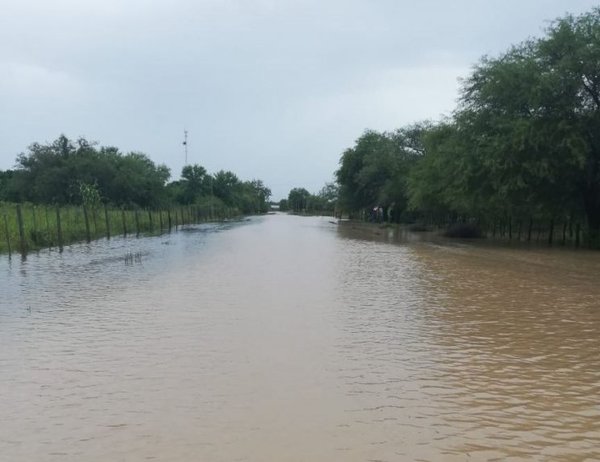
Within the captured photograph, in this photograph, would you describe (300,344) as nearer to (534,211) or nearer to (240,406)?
(240,406)

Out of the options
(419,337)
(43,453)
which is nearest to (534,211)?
(419,337)

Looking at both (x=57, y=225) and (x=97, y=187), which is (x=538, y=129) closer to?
(x=57, y=225)

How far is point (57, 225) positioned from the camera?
27.5 metres

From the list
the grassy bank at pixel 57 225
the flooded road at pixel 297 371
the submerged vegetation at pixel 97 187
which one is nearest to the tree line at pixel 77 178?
the submerged vegetation at pixel 97 187

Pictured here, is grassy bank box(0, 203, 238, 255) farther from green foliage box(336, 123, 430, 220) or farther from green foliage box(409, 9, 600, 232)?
green foliage box(336, 123, 430, 220)

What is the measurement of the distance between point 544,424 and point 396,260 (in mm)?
18015

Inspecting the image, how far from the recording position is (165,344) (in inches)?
352

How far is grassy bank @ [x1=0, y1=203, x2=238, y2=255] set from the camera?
24.1 metres

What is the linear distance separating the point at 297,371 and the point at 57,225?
23.2 m

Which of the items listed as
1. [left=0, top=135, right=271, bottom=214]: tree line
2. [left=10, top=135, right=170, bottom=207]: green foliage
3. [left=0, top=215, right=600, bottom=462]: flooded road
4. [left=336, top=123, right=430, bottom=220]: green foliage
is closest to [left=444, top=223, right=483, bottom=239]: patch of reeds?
[left=336, top=123, right=430, bottom=220]: green foliage

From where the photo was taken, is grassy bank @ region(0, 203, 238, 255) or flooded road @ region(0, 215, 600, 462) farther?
grassy bank @ region(0, 203, 238, 255)

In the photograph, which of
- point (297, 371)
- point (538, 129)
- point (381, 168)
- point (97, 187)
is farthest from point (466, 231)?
point (97, 187)

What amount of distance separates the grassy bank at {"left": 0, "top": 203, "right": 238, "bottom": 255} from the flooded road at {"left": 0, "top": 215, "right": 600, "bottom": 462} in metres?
8.83

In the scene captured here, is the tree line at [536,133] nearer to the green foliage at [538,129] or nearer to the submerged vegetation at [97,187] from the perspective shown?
the green foliage at [538,129]
